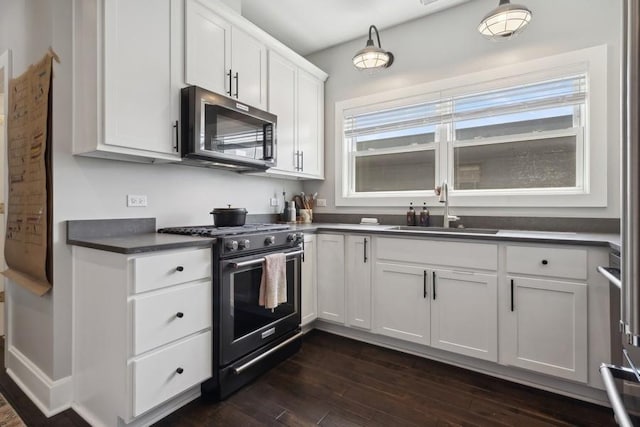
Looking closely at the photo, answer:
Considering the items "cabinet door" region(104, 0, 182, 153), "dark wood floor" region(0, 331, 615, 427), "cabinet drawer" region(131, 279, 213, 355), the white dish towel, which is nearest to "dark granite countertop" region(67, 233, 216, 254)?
"cabinet drawer" region(131, 279, 213, 355)

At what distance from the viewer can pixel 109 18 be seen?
172cm

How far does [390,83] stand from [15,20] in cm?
289

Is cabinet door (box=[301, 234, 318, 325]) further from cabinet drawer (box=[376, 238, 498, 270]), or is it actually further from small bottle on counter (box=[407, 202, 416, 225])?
small bottle on counter (box=[407, 202, 416, 225])

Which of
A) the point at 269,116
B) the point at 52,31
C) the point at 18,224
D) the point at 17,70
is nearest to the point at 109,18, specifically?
the point at 52,31

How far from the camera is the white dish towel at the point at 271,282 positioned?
7.01 ft

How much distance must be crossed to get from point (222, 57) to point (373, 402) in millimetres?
2514

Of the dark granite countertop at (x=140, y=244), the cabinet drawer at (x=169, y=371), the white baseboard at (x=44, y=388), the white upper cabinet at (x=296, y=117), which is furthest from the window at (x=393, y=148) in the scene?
the white baseboard at (x=44, y=388)

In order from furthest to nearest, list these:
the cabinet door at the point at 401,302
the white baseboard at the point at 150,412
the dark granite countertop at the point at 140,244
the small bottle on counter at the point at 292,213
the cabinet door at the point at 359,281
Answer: the small bottle on counter at the point at 292,213 < the cabinet door at the point at 359,281 < the cabinet door at the point at 401,302 < the white baseboard at the point at 150,412 < the dark granite countertop at the point at 140,244

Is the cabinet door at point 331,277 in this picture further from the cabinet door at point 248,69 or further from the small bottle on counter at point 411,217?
the cabinet door at point 248,69

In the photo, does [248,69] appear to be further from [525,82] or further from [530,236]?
[530,236]

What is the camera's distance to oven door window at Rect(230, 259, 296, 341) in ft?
6.50

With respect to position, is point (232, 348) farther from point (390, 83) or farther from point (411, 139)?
point (390, 83)

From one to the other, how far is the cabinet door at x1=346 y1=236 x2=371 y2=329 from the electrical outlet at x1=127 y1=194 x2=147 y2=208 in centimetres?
156

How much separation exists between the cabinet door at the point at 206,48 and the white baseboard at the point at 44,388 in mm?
1958
